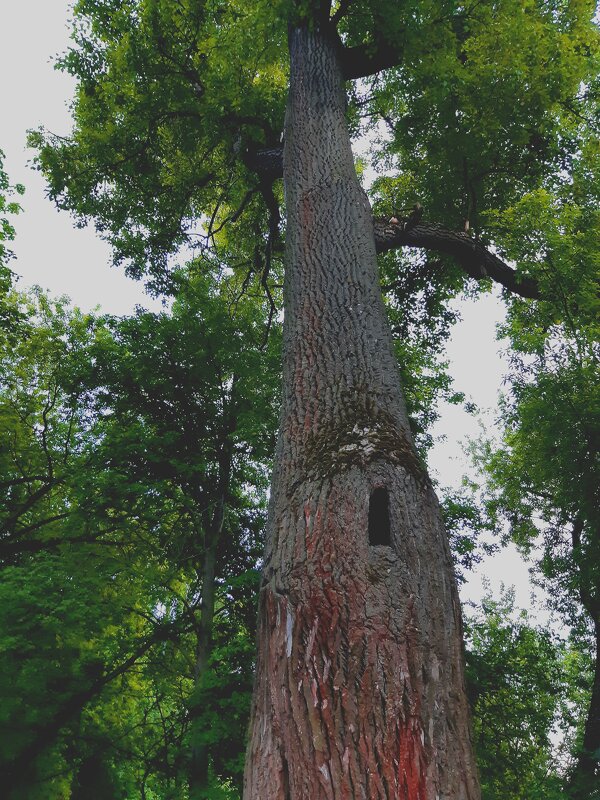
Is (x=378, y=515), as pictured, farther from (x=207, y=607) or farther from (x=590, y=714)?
(x=590, y=714)

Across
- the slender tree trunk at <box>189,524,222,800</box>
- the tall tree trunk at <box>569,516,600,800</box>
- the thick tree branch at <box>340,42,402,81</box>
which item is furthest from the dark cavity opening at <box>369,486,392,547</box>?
the thick tree branch at <box>340,42,402,81</box>

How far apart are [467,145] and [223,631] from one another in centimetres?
911

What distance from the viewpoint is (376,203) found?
10.2 m

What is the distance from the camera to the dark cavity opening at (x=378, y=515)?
200cm

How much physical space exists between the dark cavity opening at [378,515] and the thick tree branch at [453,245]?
3.11 meters

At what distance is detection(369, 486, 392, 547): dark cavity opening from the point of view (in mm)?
2000

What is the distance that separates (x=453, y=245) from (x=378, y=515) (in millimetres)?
4193

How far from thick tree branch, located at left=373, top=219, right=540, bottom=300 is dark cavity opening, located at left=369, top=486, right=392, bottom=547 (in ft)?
10.2

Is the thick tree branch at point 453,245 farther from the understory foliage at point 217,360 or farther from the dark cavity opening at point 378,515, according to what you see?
the dark cavity opening at point 378,515

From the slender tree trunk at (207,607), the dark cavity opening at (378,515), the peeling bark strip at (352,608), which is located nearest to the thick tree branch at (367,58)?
the peeling bark strip at (352,608)

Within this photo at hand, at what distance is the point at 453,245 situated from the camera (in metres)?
5.36

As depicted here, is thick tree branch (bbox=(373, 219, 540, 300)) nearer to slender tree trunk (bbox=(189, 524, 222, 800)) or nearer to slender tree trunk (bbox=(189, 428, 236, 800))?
slender tree trunk (bbox=(189, 428, 236, 800))

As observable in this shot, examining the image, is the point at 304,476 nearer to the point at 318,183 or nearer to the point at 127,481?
the point at 318,183

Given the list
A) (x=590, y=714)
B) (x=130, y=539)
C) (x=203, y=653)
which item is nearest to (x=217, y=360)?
(x=130, y=539)
